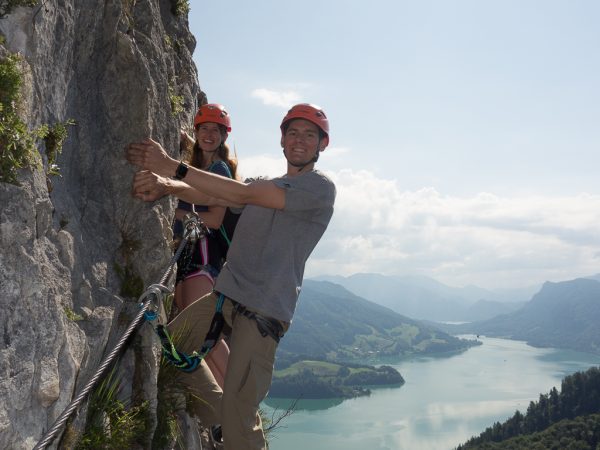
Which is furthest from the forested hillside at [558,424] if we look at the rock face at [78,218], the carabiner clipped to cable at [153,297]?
the carabiner clipped to cable at [153,297]

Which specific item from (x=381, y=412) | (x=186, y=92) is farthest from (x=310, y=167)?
(x=381, y=412)

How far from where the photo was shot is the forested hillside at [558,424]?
92081 millimetres

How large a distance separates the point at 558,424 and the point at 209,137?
116 m

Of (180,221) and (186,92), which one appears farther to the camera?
(186,92)

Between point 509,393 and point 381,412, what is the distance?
51.8m

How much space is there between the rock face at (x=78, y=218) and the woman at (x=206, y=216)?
1.35 ft

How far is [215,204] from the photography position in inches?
233

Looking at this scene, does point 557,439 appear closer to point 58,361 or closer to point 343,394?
point 343,394

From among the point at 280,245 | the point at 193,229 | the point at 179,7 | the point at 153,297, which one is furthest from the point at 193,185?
the point at 179,7

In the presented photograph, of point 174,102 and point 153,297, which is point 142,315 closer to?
point 153,297

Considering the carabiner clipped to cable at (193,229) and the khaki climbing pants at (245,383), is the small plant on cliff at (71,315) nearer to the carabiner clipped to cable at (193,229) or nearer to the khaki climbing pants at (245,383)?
the khaki climbing pants at (245,383)

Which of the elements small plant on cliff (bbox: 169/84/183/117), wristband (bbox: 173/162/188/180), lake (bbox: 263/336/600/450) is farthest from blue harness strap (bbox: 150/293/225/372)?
lake (bbox: 263/336/600/450)

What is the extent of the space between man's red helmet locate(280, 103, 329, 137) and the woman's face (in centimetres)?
166

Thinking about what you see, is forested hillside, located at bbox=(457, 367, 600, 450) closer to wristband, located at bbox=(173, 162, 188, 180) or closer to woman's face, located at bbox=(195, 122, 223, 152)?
woman's face, located at bbox=(195, 122, 223, 152)
